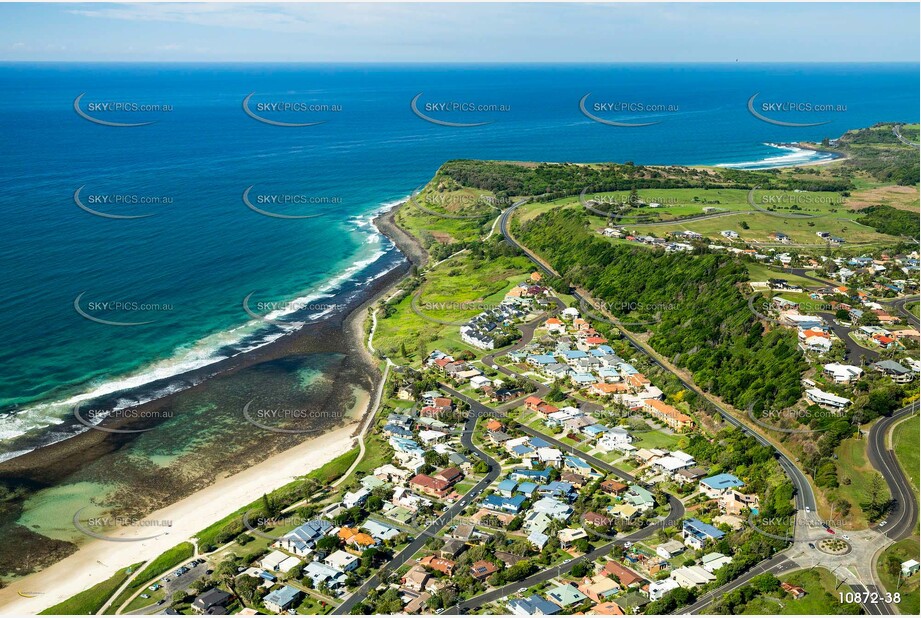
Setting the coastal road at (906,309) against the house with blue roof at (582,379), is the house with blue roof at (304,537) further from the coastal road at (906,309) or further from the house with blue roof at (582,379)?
the coastal road at (906,309)

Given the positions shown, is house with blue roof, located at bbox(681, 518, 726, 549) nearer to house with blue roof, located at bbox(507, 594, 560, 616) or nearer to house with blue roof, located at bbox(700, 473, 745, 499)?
house with blue roof, located at bbox(700, 473, 745, 499)

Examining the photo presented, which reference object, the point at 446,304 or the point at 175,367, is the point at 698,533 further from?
the point at 175,367

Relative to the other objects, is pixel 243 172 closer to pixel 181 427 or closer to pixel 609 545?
pixel 181 427

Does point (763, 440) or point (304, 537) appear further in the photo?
point (763, 440)

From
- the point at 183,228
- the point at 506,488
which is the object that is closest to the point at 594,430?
the point at 506,488

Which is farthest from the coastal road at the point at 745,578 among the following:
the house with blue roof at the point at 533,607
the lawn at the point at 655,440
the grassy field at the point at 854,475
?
the lawn at the point at 655,440

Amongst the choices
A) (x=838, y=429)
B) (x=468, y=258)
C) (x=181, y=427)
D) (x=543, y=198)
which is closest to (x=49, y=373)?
(x=181, y=427)

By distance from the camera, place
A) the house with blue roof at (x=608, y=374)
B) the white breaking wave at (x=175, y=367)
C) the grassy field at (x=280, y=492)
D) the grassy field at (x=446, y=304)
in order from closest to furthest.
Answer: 1. the grassy field at (x=280, y=492)
2. the white breaking wave at (x=175, y=367)
3. the house with blue roof at (x=608, y=374)
4. the grassy field at (x=446, y=304)
